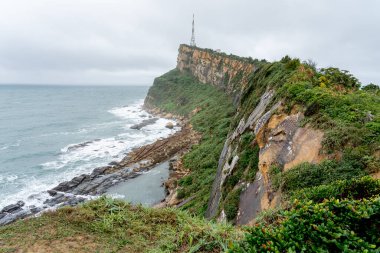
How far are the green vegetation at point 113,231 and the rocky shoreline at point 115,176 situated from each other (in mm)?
13971

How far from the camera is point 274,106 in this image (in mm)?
14398

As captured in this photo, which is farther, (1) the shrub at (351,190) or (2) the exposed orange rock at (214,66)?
(2) the exposed orange rock at (214,66)

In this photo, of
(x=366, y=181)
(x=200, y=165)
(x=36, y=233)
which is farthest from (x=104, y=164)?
(x=366, y=181)

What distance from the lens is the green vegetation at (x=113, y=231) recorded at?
24.4 ft

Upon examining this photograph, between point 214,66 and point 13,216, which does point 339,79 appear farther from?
point 214,66

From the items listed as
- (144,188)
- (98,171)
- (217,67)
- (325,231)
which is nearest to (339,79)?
(325,231)

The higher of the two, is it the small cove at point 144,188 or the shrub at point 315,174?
the shrub at point 315,174

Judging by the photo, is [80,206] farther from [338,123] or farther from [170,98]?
[170,98]

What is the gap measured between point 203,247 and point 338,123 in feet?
23.2

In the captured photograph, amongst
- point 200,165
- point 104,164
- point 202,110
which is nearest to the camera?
point 200,165

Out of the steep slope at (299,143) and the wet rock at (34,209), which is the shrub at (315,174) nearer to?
the steep slope at (299,143)

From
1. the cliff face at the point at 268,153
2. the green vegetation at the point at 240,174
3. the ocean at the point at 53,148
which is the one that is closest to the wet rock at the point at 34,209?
the ocean at the point at 53,148

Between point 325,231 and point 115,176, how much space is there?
3010 cm

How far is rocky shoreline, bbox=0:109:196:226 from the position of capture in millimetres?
25075
